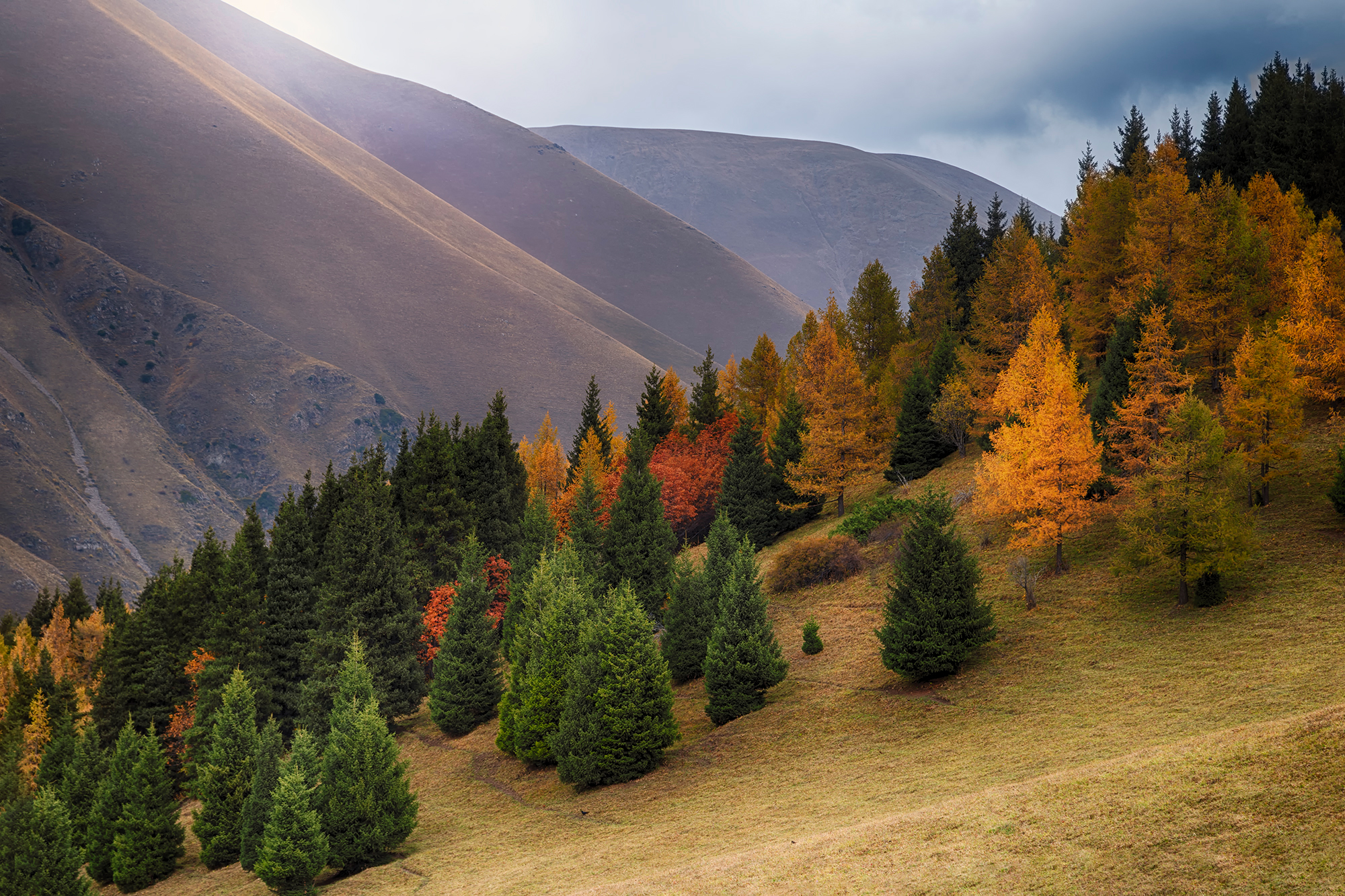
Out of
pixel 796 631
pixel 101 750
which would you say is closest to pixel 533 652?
pixel 796 631

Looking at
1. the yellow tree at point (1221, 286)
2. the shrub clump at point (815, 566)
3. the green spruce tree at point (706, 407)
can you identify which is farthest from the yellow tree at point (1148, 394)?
the green spruce tree at point (706, 407)

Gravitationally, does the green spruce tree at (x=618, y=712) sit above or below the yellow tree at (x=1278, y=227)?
below

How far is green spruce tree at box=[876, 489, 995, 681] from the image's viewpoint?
32125 millimetres

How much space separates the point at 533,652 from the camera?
37.2 metres

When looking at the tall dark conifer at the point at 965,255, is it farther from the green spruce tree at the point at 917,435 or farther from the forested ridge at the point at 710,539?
the green spruce tree at the point at 917,435

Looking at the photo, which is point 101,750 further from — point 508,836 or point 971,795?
point 971,795

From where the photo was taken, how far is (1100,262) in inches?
2435

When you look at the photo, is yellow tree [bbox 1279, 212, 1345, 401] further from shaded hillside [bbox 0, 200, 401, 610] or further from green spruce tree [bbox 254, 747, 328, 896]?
shaded hillside [bbox 0, 200, 401, 610]

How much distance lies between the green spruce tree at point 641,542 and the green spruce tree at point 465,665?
26.3ft

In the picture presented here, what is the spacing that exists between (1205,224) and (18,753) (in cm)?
8400

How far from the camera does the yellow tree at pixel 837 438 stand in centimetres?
5797

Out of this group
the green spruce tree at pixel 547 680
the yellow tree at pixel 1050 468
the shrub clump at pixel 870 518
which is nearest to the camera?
the green spruce tree at pixel 547 680

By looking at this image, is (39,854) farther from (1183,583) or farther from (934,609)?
(1183,583)

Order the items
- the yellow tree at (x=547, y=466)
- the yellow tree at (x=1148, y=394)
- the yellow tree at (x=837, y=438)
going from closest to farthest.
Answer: the yellow tree at (x=1148, y=394) < the yellow tree at (x=837, y=438) < the yellow tree at (x=547, y=466)
